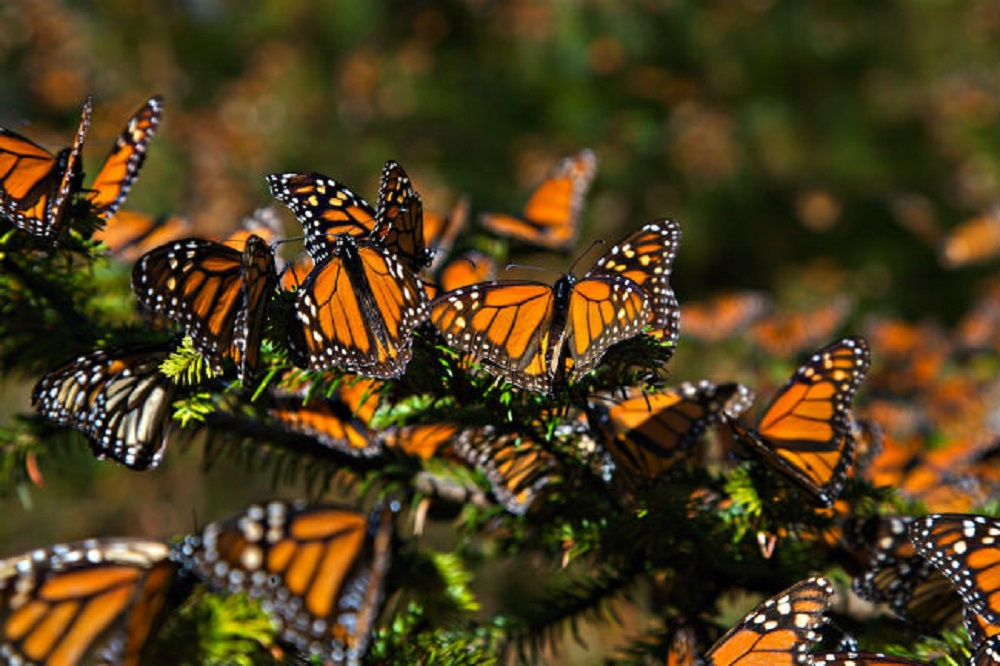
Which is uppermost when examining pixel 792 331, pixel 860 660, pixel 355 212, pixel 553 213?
pixel 792 331

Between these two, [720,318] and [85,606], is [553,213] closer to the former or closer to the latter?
[85,606]

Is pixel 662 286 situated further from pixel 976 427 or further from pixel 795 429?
pixel 976 427

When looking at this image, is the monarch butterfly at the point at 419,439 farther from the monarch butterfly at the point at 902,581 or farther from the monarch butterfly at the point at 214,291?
the monarch butterfly at the point at 902,581

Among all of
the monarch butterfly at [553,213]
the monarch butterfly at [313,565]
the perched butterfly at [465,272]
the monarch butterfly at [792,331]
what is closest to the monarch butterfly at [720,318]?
the monarch butterfly at [792,331]

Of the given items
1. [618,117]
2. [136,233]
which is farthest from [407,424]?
[618,117]

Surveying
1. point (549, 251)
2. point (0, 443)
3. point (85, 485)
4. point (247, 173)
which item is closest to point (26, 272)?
point (0, 443)

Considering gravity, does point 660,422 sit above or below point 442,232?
below
